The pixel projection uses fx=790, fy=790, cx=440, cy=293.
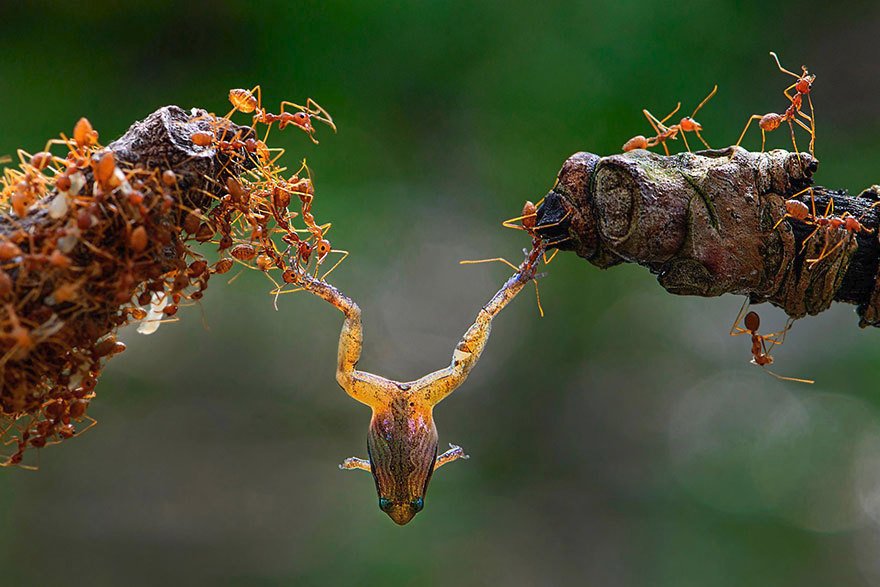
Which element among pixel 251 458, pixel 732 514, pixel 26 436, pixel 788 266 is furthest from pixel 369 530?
pixel 788 266

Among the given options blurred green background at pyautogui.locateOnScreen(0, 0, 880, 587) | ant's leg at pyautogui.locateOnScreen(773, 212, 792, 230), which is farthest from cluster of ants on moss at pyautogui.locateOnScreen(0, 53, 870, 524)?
blurred green background at pyautogui.locateOnScreen(0, 0, 880, 587)

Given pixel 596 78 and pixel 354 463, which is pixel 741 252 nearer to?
pixel 354 463

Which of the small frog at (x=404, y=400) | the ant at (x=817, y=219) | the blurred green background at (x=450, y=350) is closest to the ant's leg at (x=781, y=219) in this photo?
the ant at (x=817, y=219)

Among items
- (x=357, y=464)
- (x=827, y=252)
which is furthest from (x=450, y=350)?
(x=827, y=252)

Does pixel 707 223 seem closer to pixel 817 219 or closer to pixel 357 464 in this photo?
pixel 817 219

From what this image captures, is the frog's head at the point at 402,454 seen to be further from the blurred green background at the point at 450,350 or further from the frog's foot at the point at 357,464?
the blurred green background at the point at 450,350
